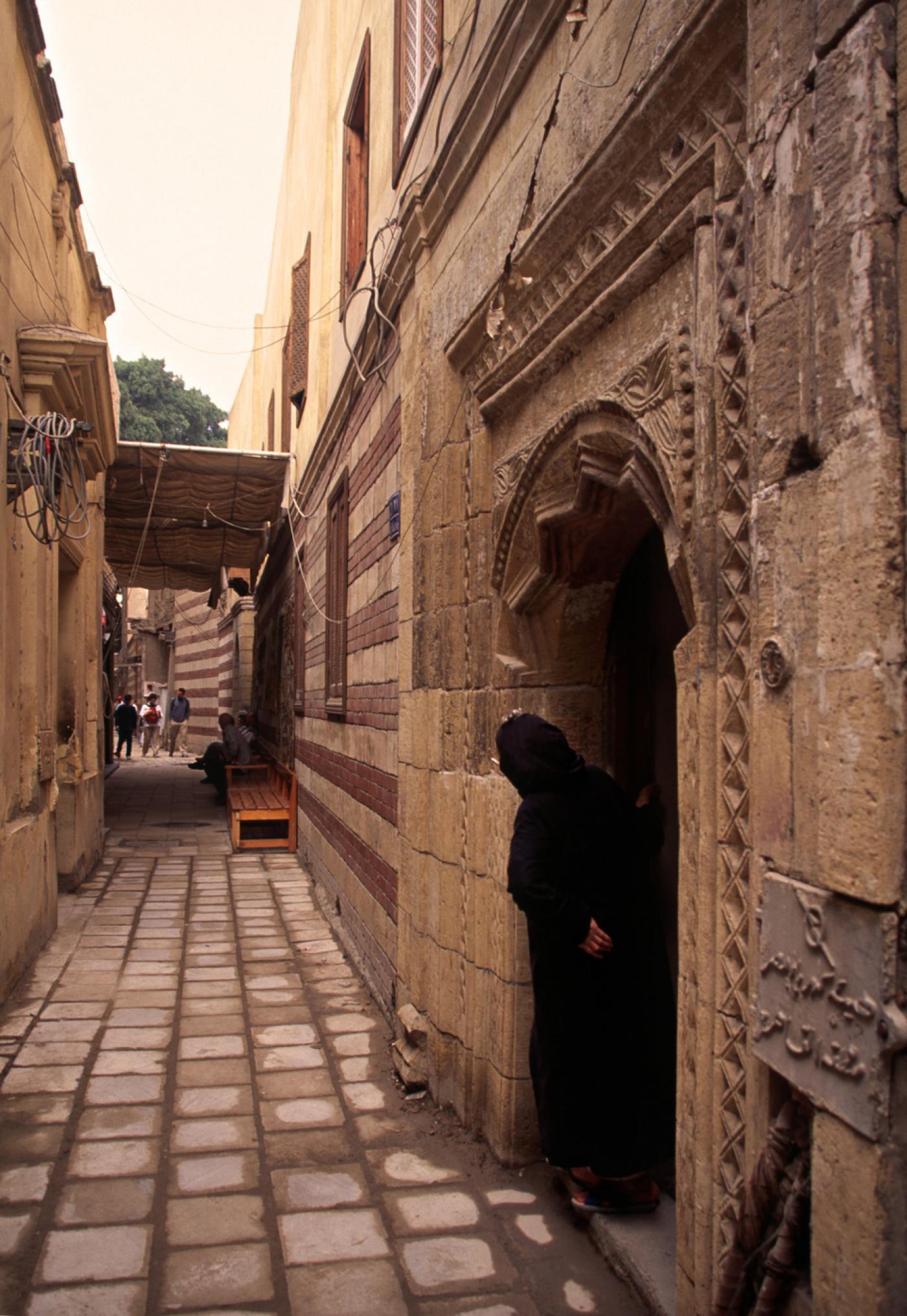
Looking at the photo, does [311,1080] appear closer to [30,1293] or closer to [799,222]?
[30,1293]

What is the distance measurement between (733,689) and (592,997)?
142cm

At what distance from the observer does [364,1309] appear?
2.68 m

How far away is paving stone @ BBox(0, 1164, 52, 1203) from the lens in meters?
3.25

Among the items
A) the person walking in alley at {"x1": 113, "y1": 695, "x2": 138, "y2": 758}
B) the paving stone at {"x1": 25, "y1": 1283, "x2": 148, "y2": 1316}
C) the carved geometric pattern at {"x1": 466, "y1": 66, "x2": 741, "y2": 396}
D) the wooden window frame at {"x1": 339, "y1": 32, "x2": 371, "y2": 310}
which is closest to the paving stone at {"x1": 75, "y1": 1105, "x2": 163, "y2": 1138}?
the paving stone at {"x1": 25, "y1": 1283, "x2": 148, "y2": 1316}

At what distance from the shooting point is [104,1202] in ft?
10.6

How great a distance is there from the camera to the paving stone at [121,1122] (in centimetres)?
377

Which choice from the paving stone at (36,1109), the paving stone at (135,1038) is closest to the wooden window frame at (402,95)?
the paving stone at (135,1038)

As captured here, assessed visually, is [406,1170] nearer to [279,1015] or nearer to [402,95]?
[279,1015]

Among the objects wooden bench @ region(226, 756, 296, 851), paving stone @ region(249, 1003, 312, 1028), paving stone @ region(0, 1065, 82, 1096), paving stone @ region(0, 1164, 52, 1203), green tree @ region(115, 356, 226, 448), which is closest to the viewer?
paving stone @ region(0, 1164, 52, 1203)

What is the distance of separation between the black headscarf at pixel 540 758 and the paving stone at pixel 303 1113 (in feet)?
5.60

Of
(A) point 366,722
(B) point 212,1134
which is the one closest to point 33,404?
(A) point 366,722

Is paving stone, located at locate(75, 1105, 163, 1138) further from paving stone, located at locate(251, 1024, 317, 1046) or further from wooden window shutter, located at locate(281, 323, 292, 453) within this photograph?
wooden window shutter, located at locate(281, 323, 292, 453)

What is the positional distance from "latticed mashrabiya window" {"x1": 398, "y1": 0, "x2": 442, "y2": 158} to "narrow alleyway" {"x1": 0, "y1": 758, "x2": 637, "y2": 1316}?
4.59m

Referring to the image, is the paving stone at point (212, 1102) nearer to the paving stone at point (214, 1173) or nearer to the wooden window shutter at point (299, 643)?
the paving stone at point (214, 1173)
